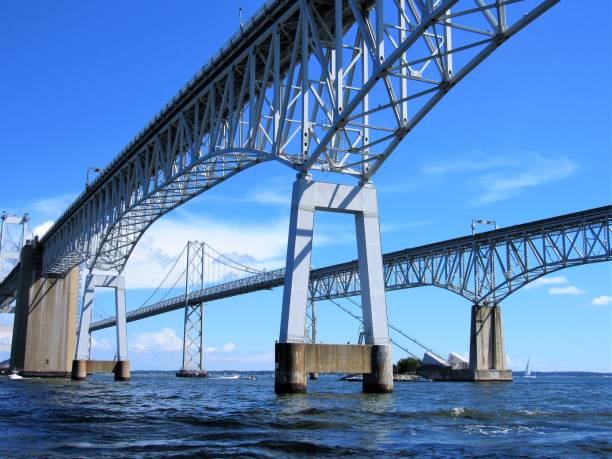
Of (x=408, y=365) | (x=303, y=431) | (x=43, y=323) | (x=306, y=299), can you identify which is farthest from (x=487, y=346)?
(x=303, y=431)

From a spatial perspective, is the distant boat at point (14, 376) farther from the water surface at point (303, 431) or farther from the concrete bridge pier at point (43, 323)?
the water surface at point (303, 431)

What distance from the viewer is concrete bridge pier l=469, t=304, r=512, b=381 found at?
73188mm

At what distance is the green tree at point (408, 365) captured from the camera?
103m

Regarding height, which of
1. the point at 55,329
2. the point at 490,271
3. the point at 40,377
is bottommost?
the point at 40,377

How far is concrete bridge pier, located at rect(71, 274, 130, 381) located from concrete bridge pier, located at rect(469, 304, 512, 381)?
3329 cm

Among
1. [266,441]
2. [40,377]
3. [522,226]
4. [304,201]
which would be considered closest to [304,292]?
[304,201]

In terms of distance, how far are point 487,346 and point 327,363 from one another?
4735 cm

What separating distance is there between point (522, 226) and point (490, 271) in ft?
21.7

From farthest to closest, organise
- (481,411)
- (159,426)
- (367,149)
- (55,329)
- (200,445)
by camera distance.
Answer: (55,329)
(367,149)
(481,411)
(159,426)
(200,445)

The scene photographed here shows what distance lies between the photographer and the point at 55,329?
277 ft

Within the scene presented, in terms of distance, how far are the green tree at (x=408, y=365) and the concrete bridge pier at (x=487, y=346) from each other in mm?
27502

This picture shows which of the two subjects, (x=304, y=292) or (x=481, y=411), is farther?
(x=304, y=292)

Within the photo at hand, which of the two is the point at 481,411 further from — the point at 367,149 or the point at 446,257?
the point at 446,257

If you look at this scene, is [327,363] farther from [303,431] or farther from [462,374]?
[462,374]
